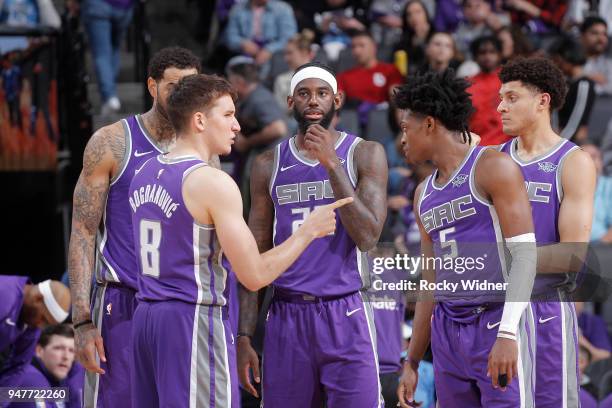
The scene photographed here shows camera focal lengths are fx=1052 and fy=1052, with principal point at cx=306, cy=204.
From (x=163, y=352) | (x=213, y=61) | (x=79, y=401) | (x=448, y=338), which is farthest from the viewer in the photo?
(x=213, y=61)

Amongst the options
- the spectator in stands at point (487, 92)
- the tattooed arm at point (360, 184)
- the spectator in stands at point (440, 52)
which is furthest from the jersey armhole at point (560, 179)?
the spectator in stands at point (440, 52)

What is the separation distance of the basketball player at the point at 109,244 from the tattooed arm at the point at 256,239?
0.50 metres

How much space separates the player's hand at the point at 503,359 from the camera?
4480 millimetres

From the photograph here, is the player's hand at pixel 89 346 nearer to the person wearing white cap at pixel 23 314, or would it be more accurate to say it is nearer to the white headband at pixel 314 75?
the person wearing white cap at pixel 23 314

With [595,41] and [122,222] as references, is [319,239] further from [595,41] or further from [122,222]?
[595,41]

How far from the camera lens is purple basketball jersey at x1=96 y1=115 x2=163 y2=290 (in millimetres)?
5129

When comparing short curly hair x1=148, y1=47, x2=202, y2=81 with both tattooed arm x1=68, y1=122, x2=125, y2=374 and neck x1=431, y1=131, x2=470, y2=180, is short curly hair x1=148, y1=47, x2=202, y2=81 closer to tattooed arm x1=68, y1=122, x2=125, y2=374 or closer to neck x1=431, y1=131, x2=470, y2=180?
tattooed arm x1=68, y1=122, x2=125, y2=374

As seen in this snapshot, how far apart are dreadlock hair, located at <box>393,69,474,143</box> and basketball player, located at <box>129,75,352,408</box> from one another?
710 millimetres

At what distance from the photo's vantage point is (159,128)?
525cm

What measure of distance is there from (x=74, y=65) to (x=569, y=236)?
539 centimetres

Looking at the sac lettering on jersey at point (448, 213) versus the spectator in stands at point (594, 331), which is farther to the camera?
the spectator in stands at point (594, 331)

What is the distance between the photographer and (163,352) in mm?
4414

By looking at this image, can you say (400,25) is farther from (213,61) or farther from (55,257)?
(55,257)

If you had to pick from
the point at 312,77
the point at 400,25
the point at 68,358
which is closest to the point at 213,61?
the point at 400,25
